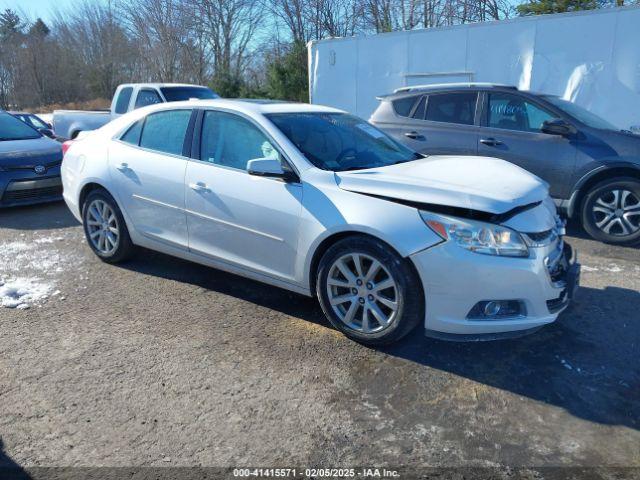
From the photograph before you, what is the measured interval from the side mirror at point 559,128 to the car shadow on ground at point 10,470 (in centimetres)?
577

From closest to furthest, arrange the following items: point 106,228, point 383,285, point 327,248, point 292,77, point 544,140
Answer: point 383,285 < point 327,248 < point 106,228 < point 544,140 < point 292,77

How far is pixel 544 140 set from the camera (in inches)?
242

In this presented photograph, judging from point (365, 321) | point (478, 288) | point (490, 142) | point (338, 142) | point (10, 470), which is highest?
point (338, 142)

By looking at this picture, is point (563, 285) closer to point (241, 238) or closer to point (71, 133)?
point (241, 238)

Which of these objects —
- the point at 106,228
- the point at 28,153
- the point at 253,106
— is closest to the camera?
the point at 253,106

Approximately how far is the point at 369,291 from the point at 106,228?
295 cm

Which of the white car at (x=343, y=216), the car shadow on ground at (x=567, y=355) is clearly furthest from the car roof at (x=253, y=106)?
the car shadow on ground at (x=567, y=355)

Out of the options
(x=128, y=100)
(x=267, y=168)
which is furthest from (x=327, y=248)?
(x=128, y=100)

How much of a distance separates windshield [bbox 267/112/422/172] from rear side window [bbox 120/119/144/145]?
147 cm

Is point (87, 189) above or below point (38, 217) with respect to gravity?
above

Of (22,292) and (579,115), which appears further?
(579,115)

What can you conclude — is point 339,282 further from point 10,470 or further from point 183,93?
point 183,93

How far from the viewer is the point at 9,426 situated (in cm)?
279

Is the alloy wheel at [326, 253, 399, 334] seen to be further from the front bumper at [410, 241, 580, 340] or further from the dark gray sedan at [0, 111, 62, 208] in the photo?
the dark gray sedan at [0, 111, 62, 208]
